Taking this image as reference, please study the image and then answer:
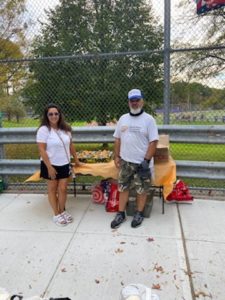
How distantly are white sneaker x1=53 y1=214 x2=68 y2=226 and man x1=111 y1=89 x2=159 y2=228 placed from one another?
0.64 meters

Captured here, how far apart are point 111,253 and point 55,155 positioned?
1464 millimetres

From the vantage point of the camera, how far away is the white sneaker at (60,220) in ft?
13.6

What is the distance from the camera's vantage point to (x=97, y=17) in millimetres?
7520

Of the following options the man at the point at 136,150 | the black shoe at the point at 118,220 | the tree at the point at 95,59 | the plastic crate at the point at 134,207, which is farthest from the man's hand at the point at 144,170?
the tree at the point at 95,59

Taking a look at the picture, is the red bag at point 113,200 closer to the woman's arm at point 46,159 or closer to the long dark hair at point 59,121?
the woman's arm at point 46,159

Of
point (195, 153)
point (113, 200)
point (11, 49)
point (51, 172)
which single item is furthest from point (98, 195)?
point (11, 49)

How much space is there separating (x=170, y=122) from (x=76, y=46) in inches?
143

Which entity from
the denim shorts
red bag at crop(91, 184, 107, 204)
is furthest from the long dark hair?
red bag at crop(91, 184, 107, 204)

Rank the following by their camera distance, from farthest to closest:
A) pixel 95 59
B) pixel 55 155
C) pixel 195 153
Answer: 1. pixel 195 153
2. pixel 95 59
3. pixel 55 155

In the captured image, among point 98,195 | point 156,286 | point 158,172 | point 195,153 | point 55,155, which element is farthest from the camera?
point 195,153

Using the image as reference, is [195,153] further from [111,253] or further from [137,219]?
[111,253]

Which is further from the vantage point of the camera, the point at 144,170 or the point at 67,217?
the point at 67,217

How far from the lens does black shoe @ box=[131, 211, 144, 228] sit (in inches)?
158

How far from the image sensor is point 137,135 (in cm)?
402
